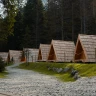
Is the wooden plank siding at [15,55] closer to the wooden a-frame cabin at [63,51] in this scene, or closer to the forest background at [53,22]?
the forest background at [53,22]

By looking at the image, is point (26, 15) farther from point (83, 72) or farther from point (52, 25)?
point (83, 72)

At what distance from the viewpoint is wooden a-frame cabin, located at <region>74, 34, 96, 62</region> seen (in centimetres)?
3344

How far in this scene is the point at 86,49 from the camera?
34156 mm

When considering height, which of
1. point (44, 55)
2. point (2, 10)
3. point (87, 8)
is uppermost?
point (87, 8)

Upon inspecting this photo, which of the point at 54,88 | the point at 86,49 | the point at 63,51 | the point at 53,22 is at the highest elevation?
the point at 53,22

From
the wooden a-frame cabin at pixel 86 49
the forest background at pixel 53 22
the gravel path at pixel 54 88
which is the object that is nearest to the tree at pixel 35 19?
the forest background at pixel 53 22

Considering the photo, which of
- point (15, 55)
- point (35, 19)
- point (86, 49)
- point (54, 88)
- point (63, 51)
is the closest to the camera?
point (54, 88)

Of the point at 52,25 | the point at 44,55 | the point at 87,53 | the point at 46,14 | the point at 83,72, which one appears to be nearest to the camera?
the point at 83,72

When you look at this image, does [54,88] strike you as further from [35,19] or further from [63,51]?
[35,19]

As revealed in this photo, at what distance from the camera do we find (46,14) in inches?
3460

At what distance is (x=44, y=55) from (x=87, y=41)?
1996 centimetres

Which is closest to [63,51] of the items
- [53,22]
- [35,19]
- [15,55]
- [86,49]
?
[86,49]

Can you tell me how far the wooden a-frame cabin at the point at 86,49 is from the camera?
110 ft

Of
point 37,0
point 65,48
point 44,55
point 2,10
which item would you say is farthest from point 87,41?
point 37,0
